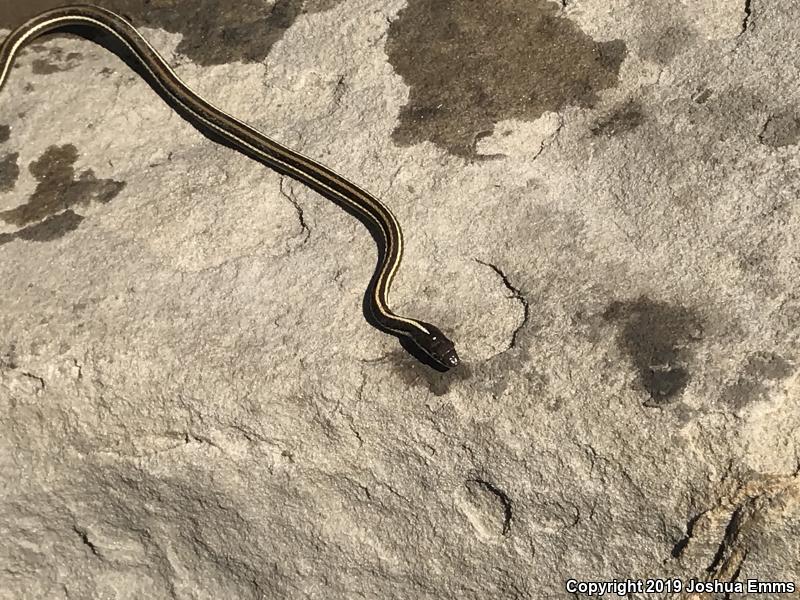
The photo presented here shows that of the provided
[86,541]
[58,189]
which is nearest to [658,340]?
[86,541]

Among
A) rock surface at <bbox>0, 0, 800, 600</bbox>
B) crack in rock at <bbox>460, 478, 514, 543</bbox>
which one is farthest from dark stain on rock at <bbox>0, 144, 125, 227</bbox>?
crack in rock at <bbox>460, 478, 514, 543</bbox>

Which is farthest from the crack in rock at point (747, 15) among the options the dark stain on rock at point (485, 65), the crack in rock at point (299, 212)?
the crack in rock at point (299, 212)

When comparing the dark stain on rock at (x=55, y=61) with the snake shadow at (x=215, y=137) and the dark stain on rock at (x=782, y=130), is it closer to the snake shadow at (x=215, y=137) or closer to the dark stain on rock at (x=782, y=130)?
the snake shadow at (x=215, y=137)

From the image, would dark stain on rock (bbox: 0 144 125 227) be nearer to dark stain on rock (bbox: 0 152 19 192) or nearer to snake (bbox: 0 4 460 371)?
dark stain on rock (bbox: 0 152 19 192)

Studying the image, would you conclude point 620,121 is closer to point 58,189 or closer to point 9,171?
point 58,189

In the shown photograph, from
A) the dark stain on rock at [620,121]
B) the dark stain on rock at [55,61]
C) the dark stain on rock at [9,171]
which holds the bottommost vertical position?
the dark stain on rock at [9,171]

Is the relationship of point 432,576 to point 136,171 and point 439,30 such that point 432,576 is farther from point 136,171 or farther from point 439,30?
point 439,30

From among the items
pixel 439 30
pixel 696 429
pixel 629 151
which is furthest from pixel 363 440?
pixel 439 30
